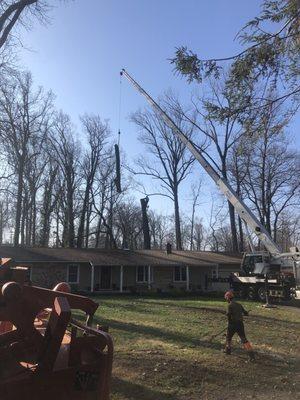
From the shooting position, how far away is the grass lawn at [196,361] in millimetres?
8664

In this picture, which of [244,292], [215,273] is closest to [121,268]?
[215,273]

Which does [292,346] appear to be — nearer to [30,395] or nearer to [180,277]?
[30,395]

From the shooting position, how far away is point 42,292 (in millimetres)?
3758

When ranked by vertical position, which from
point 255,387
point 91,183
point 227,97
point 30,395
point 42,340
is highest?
point 91,183

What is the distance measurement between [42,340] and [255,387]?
676cm

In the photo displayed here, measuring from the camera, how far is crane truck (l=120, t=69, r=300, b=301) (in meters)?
27.4

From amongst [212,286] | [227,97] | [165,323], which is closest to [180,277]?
[212,286]

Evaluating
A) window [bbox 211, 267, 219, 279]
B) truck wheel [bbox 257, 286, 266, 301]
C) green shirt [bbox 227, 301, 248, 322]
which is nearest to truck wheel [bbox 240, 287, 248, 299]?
truck wheel [bbox 257, 286, 266, 301]

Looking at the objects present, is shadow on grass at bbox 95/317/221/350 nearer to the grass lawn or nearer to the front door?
the grass lawn

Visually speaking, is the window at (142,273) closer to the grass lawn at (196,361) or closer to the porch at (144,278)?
the porch at (144,278)

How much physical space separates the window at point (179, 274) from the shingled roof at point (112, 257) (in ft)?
2.86

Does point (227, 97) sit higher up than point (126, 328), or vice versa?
point (227, 97)

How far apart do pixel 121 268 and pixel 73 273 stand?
3.60 m

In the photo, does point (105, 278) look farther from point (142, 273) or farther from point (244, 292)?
point (244, 292)
